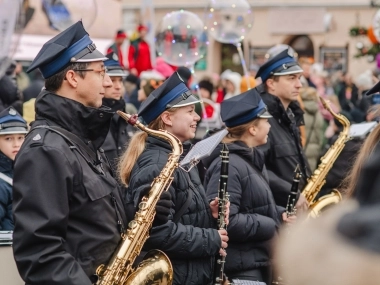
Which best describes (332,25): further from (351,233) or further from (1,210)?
(351,233)

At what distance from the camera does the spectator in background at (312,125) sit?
1000 centimetres

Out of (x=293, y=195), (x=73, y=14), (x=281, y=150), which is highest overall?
(x=73, y=14)

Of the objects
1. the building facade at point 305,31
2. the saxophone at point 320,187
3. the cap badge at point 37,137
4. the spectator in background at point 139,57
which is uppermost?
the cap badge at point 37,137

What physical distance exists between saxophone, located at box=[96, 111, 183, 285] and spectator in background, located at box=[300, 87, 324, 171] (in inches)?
225

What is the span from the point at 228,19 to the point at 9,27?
19.4 feet

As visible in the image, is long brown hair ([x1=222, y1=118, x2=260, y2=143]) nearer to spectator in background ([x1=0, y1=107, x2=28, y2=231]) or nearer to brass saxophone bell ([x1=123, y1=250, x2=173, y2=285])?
spectator in background ([x1=0, y1=107, x2=28, y2=231])

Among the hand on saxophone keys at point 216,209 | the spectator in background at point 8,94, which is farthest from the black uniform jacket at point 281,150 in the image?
the spectator in background at point 8,94

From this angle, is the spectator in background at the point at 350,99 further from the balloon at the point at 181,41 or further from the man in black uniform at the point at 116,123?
the man in black uniform at the point at 116,123

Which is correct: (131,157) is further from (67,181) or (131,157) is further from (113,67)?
(113,67)

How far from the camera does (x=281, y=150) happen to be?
6973mm

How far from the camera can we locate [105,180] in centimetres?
362

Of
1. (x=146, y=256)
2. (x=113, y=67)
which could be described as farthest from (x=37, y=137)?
(x=113, y=67)

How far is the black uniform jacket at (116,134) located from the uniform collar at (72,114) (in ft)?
11.4

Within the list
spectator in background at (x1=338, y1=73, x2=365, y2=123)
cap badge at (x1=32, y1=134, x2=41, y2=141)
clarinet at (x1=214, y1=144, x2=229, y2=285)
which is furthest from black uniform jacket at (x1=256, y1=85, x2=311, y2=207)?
spectator in background at (x1=338, y1=73, x2=365, y2=123)
